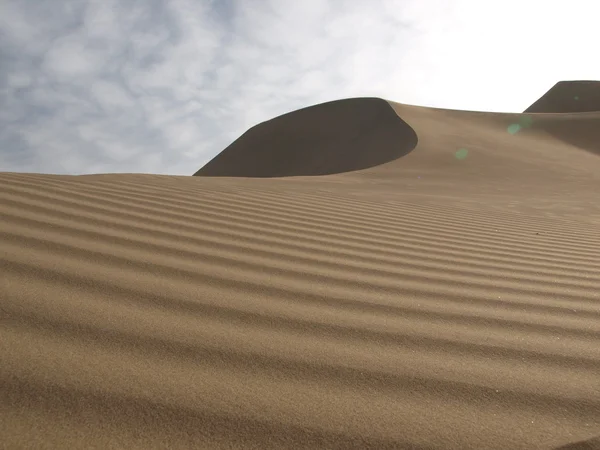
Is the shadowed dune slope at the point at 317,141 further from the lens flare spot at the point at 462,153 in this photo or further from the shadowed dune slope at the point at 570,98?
the shadowed dune slope at the point at 570,98

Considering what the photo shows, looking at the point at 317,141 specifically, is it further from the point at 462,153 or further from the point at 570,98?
the point at 570,98

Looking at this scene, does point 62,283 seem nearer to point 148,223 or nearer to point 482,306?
point 148,223

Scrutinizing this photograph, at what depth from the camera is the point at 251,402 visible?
3.53 feet

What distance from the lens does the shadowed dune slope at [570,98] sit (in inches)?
1206

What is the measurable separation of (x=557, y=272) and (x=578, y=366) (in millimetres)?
1322

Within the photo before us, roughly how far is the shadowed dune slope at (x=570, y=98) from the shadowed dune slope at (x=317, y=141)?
52.4 feet

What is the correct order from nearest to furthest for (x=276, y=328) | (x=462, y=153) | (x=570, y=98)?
(x=276, y=328), (x=462, y=153), (x=570, y=98)

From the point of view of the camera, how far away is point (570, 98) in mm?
31609

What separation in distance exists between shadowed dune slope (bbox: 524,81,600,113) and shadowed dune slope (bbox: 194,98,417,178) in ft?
52.4

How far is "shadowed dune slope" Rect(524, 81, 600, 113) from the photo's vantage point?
3064 centimetres

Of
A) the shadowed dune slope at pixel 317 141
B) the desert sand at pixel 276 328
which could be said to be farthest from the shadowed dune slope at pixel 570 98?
the desert sand at pixel 276 328

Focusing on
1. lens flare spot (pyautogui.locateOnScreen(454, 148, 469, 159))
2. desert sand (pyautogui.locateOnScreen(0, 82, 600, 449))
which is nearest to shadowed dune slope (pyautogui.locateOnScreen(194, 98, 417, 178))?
lens flare spot (pyautogui.locateOnScreen(454, 148, 469, 159))

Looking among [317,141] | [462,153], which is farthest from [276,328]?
[317,141]

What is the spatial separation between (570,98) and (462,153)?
77.0 ft
